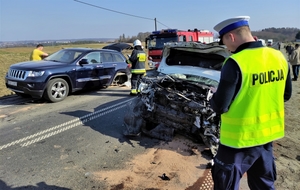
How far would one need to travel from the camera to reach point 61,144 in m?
4.36

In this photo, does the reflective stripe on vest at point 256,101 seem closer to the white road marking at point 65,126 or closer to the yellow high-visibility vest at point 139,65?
the white road marking at point 65,126

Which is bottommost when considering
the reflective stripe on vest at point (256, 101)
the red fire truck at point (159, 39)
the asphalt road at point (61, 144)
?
the asphalt road at point (61, 144)

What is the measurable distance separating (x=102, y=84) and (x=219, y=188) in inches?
286

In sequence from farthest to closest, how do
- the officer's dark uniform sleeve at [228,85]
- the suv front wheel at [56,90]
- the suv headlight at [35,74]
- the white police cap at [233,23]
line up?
the suv front wheel at [56,90] → the suv headlight at [35,74] → the white police cap at [233,23] → the officer's dark uniform sleeve at [228,85]

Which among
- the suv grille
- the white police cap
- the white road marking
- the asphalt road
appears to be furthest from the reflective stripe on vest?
the suv grille

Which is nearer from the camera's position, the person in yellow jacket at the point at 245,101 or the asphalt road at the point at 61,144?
the person in yellow jacket at the point at 245,101

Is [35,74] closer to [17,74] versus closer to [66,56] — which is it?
[17,74]

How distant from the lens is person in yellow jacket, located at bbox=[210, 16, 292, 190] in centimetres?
177

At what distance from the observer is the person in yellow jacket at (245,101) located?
1773 millimetres

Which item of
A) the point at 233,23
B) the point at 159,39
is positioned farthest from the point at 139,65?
the point at 159,39

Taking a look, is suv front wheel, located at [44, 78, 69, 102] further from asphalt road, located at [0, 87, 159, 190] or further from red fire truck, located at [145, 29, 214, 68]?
red fire truck, located at [145, 29, 214, 68]

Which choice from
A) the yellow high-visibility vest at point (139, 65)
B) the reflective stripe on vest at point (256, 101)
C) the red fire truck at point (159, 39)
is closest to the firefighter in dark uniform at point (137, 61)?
the yellow high-visibility vest at point (139, 65)

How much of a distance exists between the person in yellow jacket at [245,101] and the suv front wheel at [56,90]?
6019mm

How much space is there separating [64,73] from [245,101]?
645 cm
